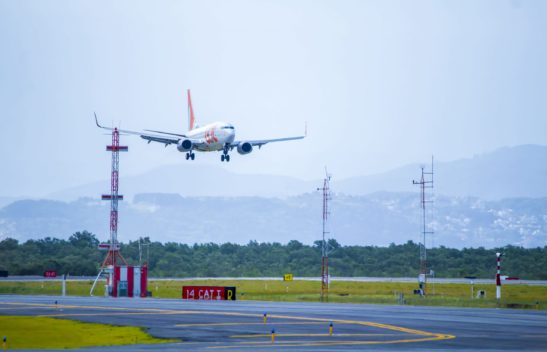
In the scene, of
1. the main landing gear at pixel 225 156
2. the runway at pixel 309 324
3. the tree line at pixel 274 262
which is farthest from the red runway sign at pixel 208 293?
the tree line at pixel 274 262

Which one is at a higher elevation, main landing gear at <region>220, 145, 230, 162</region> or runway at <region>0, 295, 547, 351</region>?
main landing gear at <region>220, 145, 230, 162</region>

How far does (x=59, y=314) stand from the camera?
7294cm

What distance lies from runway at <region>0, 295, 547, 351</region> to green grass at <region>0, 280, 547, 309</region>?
10.3 meters

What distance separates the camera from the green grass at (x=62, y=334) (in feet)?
179

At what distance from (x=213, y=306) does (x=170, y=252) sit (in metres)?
114

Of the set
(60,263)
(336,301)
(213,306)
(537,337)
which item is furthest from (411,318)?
(60,263)

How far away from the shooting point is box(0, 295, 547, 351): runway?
5053 cm

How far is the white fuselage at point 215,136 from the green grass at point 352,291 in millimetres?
16418

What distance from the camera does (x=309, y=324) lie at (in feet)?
210

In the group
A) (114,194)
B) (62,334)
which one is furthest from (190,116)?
(62,334)

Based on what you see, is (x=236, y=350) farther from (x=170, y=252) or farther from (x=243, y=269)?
(x=170, y=252)

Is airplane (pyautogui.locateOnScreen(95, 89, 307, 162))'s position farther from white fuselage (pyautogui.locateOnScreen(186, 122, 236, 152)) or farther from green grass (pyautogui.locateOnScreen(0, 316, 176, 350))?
green grass (pyautogui.locateOnScreen(0, 316, 176, 350))

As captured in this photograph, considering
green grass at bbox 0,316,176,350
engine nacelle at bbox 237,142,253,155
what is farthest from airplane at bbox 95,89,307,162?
green grass at bbox 0,316,176,350

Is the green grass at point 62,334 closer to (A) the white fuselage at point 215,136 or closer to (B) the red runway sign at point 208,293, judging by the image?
(B) the red runway sign at point 208,293
